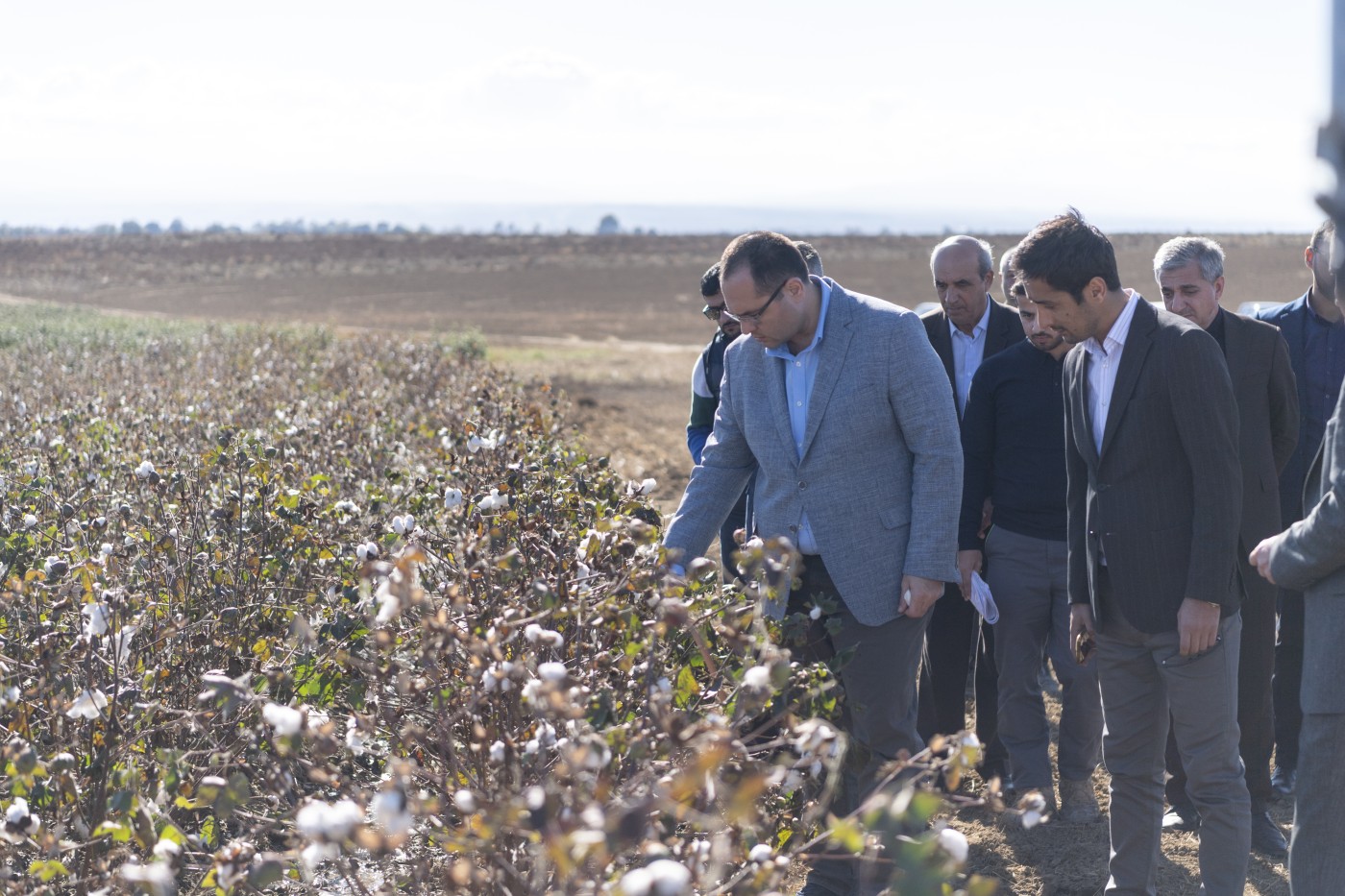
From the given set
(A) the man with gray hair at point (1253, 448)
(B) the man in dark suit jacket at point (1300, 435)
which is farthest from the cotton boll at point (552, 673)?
(B) the man in dark suit jacket at point (1300, 435)

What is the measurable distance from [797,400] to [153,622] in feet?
5.76

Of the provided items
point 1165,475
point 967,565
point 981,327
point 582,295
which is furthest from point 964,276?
point 582,295

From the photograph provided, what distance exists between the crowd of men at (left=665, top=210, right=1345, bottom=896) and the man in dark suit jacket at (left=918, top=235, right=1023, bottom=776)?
0.43 metres

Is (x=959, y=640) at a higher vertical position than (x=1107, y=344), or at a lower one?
lower

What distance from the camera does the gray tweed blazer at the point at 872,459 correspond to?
10.4ft

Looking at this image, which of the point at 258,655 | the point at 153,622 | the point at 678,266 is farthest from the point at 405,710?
the point at 678,266

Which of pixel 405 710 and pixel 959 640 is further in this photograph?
pixel 959 640

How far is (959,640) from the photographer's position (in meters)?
4.39

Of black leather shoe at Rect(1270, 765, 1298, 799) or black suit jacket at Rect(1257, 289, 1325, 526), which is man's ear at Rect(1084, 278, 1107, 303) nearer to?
black suit jacket at Rect(1257, 289, 1325, 526)

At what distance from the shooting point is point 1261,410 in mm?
3629

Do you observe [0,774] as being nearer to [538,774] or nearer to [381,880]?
[381,880]

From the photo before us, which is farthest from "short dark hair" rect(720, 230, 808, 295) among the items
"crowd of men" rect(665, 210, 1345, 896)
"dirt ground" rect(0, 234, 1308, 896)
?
"dirt ground" rect(0, 234, 1308, 896)

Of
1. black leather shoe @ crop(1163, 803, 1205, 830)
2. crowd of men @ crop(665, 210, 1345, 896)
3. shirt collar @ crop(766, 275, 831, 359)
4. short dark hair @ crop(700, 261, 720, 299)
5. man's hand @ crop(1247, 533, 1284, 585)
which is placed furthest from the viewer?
short dark hair @ crop(700, 261, 720, 299)

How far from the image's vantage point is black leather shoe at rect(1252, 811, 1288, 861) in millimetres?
3775
